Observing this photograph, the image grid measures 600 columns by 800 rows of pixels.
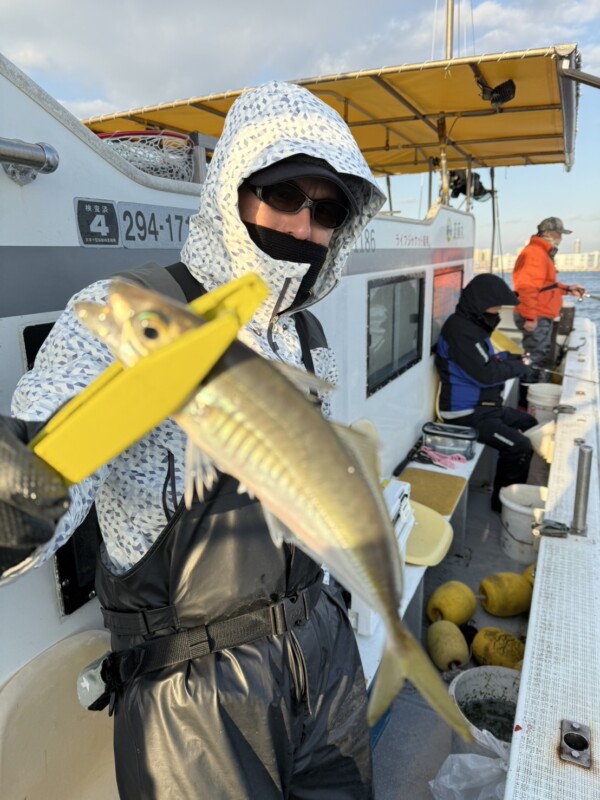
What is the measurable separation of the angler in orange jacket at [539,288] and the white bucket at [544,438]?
138 inches

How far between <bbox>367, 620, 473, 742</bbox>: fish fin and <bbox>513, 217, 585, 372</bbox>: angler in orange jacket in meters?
9.89

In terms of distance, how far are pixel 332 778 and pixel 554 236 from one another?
10660 millimetres

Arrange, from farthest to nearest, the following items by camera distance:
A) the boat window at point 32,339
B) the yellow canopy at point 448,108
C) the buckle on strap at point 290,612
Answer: the yellow canopy at point 448,108, the boat window at point 32,339, the buckle on strap at point 290,612

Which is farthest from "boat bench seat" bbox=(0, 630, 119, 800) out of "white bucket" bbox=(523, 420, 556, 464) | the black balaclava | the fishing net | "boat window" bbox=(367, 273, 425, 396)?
the black balaclava

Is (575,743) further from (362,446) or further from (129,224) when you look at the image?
(129,224)

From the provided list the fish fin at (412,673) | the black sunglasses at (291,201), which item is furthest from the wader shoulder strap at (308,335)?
the fish fin at (412,673)

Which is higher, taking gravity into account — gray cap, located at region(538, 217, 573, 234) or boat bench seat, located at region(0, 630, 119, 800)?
gray cap, located at region(538, 217, 573, 234)

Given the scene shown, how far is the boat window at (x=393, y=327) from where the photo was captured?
208 inches

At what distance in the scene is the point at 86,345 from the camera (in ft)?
4.66

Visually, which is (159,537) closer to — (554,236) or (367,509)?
(367,509)

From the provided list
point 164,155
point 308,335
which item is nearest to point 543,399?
point 308,335

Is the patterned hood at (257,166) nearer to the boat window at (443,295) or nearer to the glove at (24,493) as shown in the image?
the glove at (24,493)

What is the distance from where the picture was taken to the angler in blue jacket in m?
6.82

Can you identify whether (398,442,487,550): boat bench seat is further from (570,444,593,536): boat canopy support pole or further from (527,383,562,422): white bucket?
(527,383,562,422): white bucket
